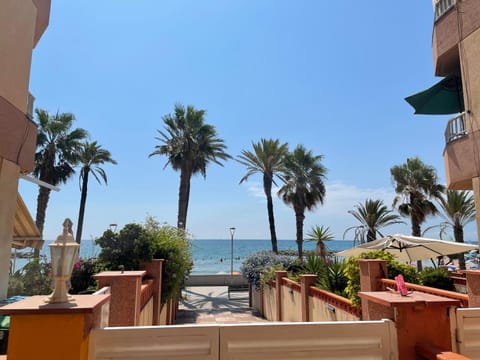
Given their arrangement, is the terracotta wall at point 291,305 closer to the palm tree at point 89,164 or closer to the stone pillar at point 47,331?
the stone pillar at point 47,331

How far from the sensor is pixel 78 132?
2142cm

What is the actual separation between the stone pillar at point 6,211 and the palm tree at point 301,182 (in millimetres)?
19138

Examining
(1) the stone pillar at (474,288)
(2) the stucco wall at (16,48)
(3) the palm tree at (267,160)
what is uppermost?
(3) the palm tree at (267,160)

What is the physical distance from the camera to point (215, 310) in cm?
1434

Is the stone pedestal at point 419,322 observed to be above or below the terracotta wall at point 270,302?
above

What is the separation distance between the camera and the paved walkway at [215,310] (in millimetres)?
12102

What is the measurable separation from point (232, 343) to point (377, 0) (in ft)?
35.3

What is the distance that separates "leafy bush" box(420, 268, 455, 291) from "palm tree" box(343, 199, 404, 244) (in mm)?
14217

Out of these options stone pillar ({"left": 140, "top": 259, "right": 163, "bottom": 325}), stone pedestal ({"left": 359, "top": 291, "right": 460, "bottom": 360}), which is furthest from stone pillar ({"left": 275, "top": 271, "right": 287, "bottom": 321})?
stone pedestal ({"left": 359, "top": 291, "right": 460, "bottom": 360})

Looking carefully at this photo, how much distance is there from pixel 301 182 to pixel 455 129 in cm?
1509

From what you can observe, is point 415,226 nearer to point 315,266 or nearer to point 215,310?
point 315,266

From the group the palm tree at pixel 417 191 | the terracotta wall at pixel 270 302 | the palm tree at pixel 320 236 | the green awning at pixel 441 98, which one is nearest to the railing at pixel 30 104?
the terracotta wall at pixel 270 302

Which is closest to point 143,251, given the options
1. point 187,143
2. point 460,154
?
point 460,154

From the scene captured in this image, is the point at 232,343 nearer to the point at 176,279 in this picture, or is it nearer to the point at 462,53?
the point at 176,279
